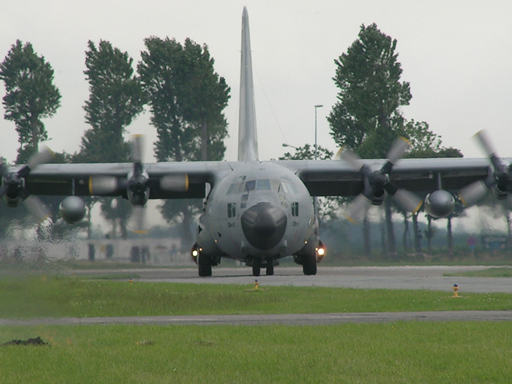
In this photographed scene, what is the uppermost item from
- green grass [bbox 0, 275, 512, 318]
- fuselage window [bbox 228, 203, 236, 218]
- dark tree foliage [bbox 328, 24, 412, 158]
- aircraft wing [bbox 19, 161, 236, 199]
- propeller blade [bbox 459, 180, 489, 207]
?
dark tree foliage [bbox 328, 24, 412, 158]

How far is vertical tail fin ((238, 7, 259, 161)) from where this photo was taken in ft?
109

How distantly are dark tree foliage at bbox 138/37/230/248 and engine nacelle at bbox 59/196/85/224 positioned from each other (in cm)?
3993

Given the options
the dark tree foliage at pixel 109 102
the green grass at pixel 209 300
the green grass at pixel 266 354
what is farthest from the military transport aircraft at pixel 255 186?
the dark tree foliage at pixel 109 102

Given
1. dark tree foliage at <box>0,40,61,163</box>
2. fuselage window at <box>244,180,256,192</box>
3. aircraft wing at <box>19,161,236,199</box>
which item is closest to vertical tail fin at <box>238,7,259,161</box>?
aircraft wing at <box>19,161,236,199</box>

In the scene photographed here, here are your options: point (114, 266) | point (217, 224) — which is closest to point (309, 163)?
point (217, 224)

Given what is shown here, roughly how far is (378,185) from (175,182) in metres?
8.43

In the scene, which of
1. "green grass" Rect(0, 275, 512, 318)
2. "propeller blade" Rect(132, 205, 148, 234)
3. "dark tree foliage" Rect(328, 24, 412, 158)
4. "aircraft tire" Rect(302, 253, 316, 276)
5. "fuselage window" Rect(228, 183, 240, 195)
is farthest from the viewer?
"dark tree foliage" Rect(328, 24, 412, 158)

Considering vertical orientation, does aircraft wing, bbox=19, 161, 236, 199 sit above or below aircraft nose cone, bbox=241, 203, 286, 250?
above

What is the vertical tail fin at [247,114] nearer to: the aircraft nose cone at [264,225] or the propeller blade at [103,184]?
the propeller blade at [103,184]

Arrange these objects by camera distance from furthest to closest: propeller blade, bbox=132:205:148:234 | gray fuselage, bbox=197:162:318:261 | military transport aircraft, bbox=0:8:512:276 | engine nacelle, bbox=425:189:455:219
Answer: propeller blade, bbox=132:205:148:234
engine nacelle, bbox=425:189:455:219
military transport aircraft, bbox=0:8:512:276
gray fuselage, bbox=197:162:318:261

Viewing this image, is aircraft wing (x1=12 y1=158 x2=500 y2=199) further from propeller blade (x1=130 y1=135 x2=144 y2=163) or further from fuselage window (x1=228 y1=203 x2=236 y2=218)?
fuselage window (x1=228 y1=203 x2=236 y2=218)

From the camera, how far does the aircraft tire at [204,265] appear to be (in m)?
32.8

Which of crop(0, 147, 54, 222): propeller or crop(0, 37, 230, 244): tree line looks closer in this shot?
crop(0, 147, 54, 222): propeller

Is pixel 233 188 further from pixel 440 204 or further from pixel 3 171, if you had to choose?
pixel 3 171
